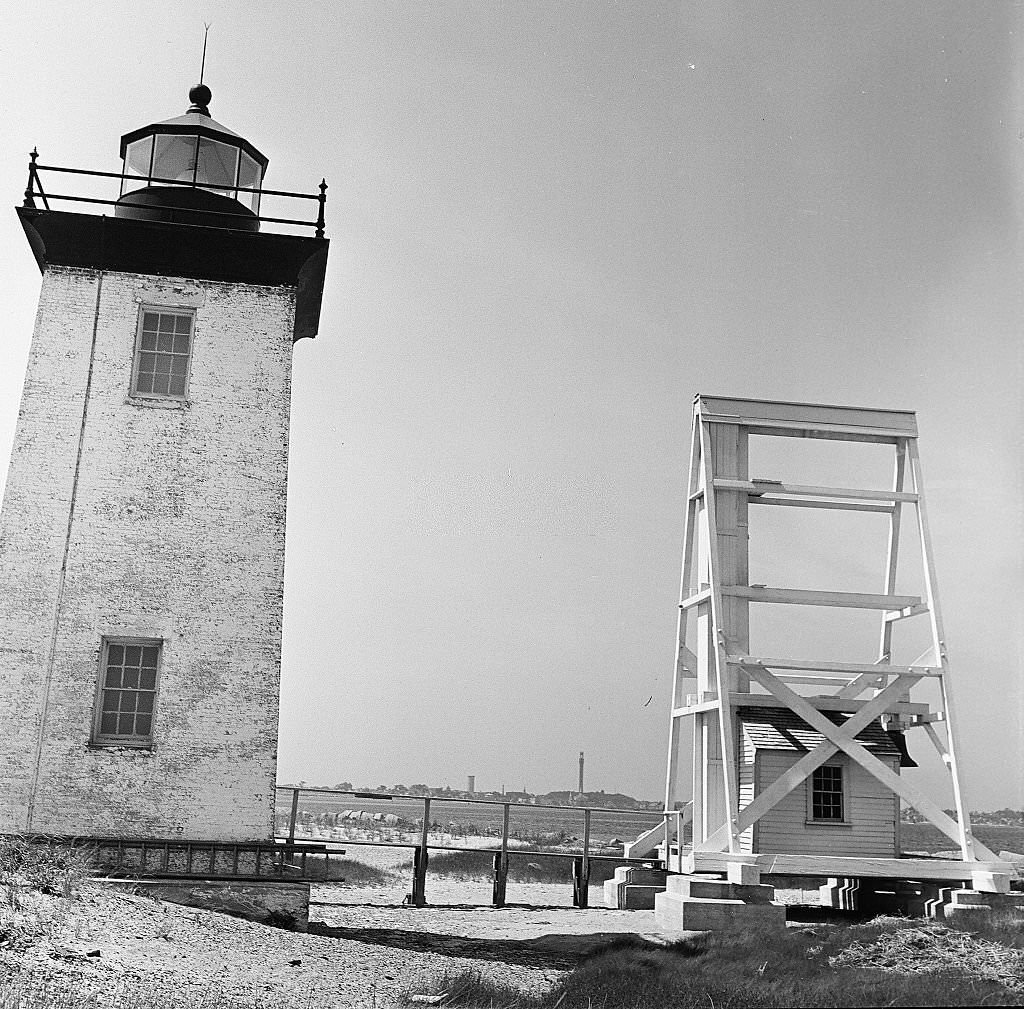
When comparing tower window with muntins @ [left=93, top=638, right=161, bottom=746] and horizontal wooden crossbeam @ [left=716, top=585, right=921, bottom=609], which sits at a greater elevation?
horizontal wooden crossbeam @ [left=716, top=585, right=921, bottom=609]

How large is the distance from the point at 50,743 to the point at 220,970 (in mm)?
4850

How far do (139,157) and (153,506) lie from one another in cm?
535

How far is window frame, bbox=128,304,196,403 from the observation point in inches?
637

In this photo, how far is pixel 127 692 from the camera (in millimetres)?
15164

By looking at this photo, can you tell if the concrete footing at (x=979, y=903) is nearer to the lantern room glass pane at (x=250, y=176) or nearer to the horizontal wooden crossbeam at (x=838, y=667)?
the horizontal wooden crossbeam at (x=838, y=667)

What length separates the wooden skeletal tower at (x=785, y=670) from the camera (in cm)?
1684

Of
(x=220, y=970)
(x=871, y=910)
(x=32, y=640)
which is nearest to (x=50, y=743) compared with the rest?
(x=32, y=640)

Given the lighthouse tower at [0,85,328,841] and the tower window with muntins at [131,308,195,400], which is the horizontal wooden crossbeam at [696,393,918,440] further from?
the tower window with muntins at [131,308,195,400]

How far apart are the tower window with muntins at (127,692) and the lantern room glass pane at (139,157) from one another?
6761 mm

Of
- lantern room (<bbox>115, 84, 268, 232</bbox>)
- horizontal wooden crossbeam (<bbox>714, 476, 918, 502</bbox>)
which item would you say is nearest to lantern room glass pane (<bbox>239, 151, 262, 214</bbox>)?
lantern room (<bbox>115, 84, 268, 232</bbox>)

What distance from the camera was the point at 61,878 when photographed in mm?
12203

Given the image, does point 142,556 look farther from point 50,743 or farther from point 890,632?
point 890,632

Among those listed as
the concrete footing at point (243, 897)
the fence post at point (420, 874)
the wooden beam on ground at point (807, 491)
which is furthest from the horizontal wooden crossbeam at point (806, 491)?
the concrete footing at point (243, 897)

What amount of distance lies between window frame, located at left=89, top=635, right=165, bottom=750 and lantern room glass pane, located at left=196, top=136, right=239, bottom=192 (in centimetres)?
660
